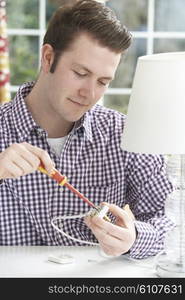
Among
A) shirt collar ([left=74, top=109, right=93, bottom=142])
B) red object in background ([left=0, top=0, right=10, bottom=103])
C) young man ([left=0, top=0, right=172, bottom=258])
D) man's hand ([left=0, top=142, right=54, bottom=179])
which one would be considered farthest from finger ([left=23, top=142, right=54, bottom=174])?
red object in background ([left=0, top=0, right=10, bottom=103])

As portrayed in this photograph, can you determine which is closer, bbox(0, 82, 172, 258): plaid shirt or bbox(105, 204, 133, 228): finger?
bbox(105, 204, 133, 228): finger

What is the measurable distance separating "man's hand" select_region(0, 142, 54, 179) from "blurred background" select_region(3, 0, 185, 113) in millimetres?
3806

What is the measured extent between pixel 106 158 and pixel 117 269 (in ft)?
1.73

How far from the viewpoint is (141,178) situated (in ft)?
7.16

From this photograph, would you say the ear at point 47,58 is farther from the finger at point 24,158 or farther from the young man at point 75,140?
the finger at point 24,158

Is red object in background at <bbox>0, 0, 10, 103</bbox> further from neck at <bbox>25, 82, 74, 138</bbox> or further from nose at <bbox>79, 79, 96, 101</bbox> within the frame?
nose at <bbox>79, 79, 96, 101</bbox>

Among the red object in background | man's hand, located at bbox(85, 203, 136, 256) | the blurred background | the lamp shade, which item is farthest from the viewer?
the blurred background

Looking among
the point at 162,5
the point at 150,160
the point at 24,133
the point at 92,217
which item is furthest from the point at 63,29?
the point at 162,5

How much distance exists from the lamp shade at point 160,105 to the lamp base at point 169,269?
280 millimetres

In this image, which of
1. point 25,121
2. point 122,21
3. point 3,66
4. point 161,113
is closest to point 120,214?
point 161,113

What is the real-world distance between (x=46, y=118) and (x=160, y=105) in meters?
0.65

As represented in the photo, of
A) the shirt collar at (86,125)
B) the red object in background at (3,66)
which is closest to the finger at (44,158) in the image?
the shirt collar at (86,125)

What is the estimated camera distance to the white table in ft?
5.56

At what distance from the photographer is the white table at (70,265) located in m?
1.69
